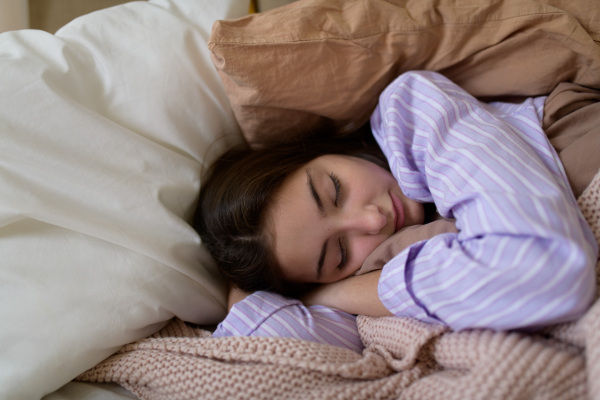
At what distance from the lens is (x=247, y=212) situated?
3.04 ft

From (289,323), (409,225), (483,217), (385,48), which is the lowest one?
(289,323)

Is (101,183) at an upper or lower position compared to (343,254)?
upper

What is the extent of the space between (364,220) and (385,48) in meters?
0.38

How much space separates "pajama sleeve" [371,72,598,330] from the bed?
42 mm

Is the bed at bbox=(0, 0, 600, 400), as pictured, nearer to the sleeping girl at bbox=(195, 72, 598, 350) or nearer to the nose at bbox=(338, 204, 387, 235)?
the sleeping girl at bbox=(195, 72, 598, 350)

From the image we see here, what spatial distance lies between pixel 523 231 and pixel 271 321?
463mm

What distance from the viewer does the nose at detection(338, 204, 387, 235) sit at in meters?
0.88

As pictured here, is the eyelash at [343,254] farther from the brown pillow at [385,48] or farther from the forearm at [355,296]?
the brown pillow at [385,48]

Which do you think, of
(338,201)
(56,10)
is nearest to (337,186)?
(338,201)

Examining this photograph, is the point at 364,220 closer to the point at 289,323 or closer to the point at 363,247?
the point at 363,247

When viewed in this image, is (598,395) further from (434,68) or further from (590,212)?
(434,68)

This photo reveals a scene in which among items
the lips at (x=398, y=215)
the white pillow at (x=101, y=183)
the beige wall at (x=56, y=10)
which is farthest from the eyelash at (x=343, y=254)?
the beige wall at (x=56, y=10)

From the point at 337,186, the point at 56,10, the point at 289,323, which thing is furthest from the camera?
the point at 56,10

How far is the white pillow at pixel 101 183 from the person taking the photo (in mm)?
785
